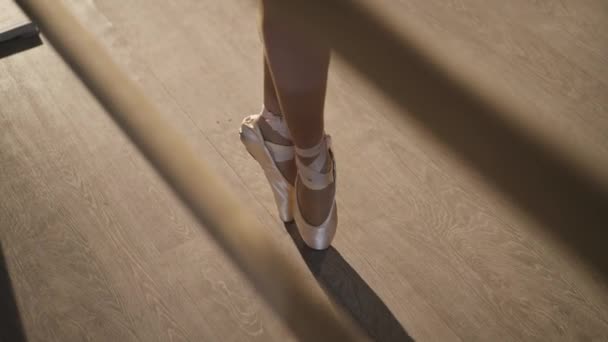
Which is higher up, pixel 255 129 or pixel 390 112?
pixel 255 129

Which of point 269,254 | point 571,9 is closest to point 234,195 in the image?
point 269,254

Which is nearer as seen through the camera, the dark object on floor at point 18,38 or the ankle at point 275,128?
the ankle at point 275,128

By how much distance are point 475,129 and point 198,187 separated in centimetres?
54

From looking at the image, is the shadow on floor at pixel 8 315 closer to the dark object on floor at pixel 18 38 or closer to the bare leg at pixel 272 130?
the bare leg at pixel 272 130

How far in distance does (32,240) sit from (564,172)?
954mm

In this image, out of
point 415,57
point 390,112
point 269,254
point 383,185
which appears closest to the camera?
point 269,254

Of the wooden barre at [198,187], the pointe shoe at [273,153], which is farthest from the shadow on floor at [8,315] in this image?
the pointe shoe at [273,153]

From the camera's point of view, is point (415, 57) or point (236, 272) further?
point (415, 57)

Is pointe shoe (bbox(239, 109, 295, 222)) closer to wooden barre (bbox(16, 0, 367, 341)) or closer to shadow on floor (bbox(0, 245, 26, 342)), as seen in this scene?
wooden barre (bbox(16, 0, 367, 341))

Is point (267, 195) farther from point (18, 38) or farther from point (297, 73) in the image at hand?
point (18, 38)

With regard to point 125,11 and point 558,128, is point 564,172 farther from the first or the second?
point 125,11

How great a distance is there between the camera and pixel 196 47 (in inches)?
61.7

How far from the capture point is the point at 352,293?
44.5 inches

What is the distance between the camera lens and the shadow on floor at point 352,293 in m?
1.08
